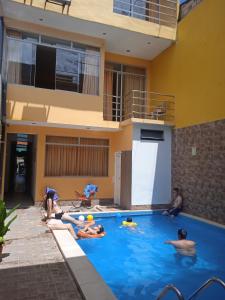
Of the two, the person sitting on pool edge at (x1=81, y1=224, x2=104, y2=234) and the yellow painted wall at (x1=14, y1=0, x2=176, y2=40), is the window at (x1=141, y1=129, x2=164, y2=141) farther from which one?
the person sitting on pool edge at (x1=81, y1=224, x2=104, y2=234)

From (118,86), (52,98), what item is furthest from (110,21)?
(52,98)

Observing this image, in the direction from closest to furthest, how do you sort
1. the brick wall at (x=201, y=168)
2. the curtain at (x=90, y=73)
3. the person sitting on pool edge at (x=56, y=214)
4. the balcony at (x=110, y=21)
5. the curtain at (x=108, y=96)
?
1. the person sitting on pool edge at (x=56, y=214)
2. the brick wall at (x=201, y=168)
3. the balcony at (x=110, y=21)
4. the curtain at (x=90, y=73)
5. the curtain at (x=108, y=96)

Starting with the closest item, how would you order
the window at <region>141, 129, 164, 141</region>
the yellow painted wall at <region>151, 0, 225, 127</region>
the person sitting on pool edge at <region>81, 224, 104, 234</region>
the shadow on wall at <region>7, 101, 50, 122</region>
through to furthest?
the person sitting on pool edge at <region>81, 224, 104, 234</region> → the yellow painted wall at <region>151, 0, 225, 127</region> → the shadow on wall at <region>7, 101, 50, 122</region> → the window at <region>141, 129, 164, 141</region>

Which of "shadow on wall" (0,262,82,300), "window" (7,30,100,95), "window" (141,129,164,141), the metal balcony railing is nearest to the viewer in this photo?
"shadow on wall" (0,262,82,300)

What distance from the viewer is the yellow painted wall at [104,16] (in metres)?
9.93

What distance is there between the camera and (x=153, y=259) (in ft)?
20.8

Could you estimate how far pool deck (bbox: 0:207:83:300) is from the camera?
379cm

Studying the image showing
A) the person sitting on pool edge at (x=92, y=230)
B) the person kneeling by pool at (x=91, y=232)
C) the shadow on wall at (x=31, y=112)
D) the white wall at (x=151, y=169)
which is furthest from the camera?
the white wall at (x=151, y=169)

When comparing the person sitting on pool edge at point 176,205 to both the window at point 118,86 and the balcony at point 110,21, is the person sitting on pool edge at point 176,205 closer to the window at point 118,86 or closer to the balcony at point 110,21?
the window at point 118,86

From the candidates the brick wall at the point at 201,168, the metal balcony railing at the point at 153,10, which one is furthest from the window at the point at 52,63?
the brick wall at the point at 201,168

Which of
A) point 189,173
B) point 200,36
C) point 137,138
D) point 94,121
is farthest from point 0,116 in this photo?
point 200,36

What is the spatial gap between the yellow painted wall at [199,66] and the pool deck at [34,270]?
6.63 meters

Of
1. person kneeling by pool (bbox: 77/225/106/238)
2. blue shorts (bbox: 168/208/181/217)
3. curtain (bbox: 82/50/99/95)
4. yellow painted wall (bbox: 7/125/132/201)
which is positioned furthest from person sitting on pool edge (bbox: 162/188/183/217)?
curtain (bbox: 82/50/99/95)

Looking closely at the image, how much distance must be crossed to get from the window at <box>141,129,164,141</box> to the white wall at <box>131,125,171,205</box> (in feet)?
0.42
